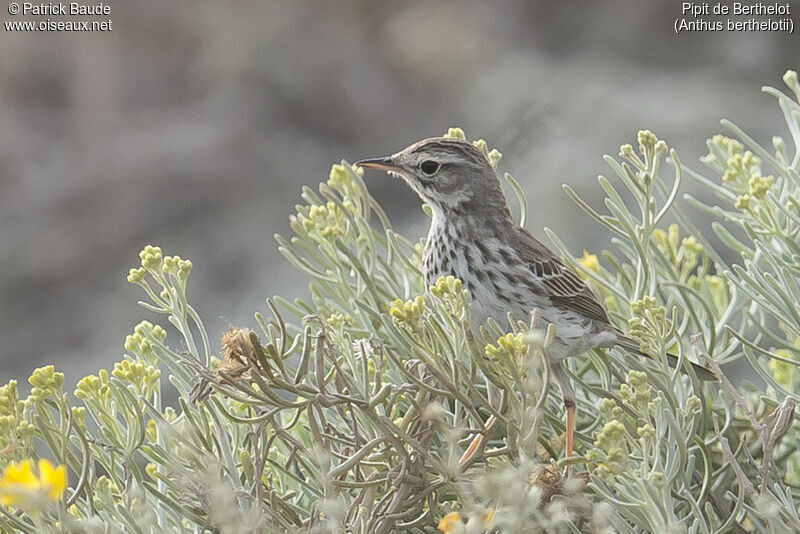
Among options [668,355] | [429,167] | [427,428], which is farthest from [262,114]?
[427,428]

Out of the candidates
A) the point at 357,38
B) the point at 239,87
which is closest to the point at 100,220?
the point at 239,87

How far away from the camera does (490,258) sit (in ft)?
9.12

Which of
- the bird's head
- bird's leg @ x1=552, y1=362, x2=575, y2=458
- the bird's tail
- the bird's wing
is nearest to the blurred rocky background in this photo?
the bird's head

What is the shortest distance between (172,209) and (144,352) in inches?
163

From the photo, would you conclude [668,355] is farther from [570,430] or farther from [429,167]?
[429,167]

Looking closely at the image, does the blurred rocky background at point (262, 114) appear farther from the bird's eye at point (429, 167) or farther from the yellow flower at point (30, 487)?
the yellow flower at point (30, 487)

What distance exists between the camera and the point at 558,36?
260 inches

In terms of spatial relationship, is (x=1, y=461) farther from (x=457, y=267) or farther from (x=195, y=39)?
(x=195, y=39)

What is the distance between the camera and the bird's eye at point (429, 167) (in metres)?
2.91

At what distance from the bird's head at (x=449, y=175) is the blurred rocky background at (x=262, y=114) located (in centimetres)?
227

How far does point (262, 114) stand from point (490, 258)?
3862mm

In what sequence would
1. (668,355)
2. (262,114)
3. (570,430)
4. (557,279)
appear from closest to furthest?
(570,430) → (668,355) → (557,279) → (262,114)

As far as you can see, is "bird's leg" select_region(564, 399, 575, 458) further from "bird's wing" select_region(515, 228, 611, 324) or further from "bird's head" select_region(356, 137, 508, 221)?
"bird's head" select_region(356, 137, 508, 221)

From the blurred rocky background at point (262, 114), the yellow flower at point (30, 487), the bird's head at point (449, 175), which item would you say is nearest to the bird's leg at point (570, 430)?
the bird's head at point (449, 175)
